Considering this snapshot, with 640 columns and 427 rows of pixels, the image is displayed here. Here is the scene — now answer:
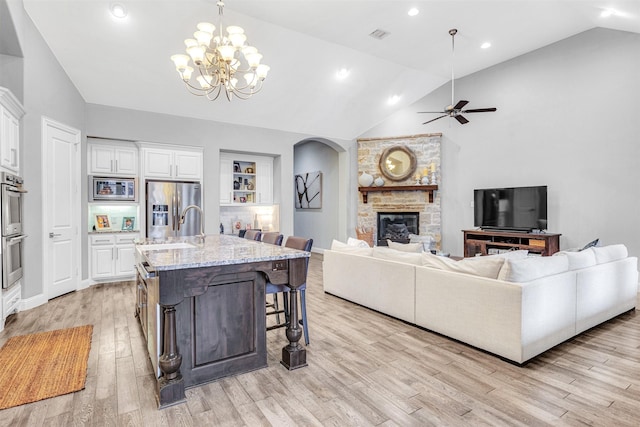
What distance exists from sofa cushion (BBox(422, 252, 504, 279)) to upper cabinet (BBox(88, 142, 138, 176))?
5099 mm

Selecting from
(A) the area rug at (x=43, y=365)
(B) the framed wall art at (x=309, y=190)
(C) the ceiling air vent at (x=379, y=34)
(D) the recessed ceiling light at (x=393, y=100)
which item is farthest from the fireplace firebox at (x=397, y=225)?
(A) the area rug at (x=43, y=365)

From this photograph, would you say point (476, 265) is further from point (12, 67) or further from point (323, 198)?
Result: point (323, 198)

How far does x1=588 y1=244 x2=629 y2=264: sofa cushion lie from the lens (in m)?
3.54

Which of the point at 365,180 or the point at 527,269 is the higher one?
the point at 365,180

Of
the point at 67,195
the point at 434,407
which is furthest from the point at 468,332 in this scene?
the point at 67,195

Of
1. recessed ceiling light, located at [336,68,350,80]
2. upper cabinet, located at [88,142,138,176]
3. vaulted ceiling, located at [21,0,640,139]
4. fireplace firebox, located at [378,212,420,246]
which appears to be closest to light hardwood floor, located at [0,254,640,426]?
upper cabinet, located at [88,142,138,176]

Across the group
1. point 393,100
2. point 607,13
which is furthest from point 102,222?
point 607,13

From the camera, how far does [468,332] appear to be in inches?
116

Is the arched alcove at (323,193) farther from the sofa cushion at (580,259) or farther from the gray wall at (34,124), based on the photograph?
the sofa cushion at (580,259)

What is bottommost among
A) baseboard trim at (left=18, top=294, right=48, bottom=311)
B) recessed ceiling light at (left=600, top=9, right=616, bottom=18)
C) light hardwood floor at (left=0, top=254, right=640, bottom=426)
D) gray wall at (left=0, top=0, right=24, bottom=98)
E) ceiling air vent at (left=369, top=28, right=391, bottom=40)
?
light hardwood floor at (left=0, top=254, right=640, bottom=426)

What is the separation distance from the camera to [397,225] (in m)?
7.81

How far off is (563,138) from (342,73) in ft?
13.1

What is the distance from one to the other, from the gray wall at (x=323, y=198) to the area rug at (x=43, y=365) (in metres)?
6.10

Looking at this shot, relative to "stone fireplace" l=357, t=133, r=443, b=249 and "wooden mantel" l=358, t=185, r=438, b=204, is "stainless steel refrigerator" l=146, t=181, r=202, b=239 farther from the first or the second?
"stone fireplace" l=357, t=133, r=443, b=249
